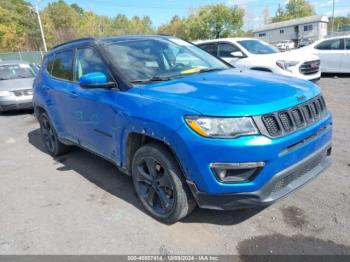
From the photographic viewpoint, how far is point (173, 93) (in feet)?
10.0

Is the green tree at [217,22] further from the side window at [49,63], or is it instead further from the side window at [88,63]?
the side window at [88,63]

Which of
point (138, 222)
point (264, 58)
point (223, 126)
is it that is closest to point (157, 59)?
point (223, 126)

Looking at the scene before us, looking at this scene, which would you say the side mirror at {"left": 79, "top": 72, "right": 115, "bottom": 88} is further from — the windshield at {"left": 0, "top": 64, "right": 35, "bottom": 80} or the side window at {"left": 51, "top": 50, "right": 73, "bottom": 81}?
the windshield at {"left": 0, "top": 64, "right": 35, "bottom": 80}

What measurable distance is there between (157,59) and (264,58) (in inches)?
230

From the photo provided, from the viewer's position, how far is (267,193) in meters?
2.75

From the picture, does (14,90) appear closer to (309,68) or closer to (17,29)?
(309,68)

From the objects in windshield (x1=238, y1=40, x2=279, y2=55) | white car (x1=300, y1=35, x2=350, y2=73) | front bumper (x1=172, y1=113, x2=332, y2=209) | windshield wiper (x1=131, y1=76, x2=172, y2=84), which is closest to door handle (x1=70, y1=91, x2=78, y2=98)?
windshield wiper (x1=131, y1=76, x2=172, y2=84)

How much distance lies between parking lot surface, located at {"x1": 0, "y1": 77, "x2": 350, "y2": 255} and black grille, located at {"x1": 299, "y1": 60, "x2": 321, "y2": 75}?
185 inches

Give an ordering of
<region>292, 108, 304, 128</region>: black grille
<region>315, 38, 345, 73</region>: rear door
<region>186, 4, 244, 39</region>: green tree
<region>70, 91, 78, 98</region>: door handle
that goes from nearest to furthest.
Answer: <region>292, 108, 304, 128</region>: black grille
<region>70, 91, 78, 98</region>: door handle
<region>315, 38, 345, 73</region>: rear door
<region>186, 4, 244, 39</region>: green tree

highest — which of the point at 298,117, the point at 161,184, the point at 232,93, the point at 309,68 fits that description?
the point at 232,93

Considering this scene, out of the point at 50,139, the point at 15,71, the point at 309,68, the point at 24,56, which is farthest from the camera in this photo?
the point at 24,56

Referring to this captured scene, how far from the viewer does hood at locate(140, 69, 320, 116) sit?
2.71 meters

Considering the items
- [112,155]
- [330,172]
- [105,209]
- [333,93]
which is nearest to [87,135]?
[112,155]

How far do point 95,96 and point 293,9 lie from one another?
99884 mm
